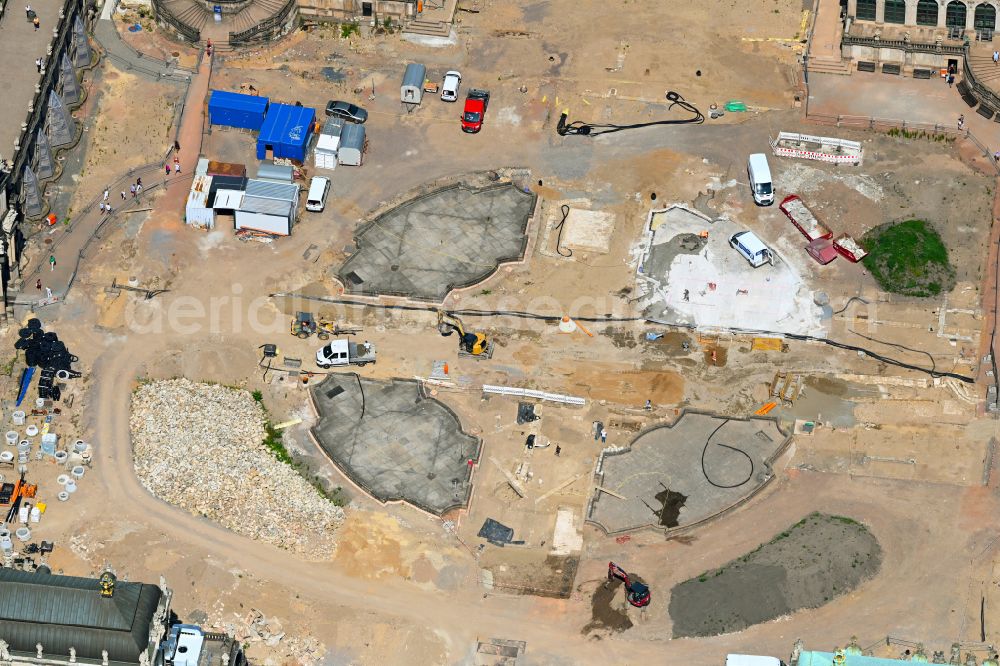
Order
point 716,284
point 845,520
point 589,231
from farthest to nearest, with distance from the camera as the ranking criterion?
1. point 589,231
2. point 716,284
3. point 845,520

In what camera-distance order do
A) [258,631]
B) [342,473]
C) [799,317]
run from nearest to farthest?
[258,631]
[342,473]
[799,317]

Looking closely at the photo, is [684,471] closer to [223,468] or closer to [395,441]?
[395,441]

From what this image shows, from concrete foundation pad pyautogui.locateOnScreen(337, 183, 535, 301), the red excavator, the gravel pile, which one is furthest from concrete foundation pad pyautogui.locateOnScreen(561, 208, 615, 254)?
the red excavator

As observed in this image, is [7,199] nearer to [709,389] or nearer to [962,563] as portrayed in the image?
[709,389]

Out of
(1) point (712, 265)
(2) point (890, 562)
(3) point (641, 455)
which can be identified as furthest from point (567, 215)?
(2) point (890, 562)

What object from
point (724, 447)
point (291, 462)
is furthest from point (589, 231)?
point (291, 462)

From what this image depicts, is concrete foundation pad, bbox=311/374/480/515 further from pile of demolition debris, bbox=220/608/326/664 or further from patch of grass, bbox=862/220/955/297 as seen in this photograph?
patch of grass, bbox=862/220/955/297
